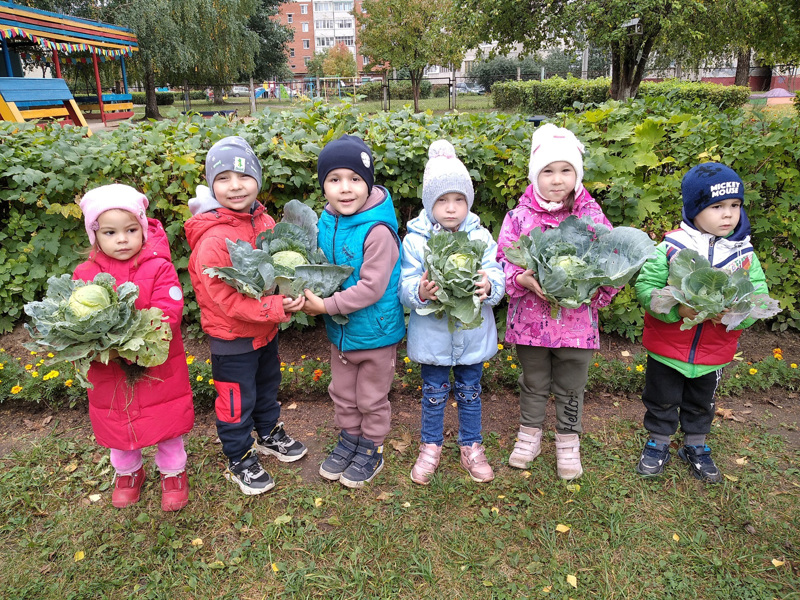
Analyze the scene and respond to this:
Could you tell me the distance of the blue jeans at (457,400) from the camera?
9.80 ft

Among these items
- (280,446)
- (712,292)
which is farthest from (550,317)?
(280,446)

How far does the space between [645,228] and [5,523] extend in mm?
4828

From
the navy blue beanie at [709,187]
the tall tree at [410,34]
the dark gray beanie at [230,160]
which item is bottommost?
the navy blue beanie at [709,187]

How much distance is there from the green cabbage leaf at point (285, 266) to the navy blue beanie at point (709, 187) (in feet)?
6.15

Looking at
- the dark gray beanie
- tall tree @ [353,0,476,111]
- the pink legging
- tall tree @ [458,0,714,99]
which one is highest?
tall tree @ [353,0,476,111]

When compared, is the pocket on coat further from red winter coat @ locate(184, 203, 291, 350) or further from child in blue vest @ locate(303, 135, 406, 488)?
child in blue vest @ locate(303, 135, 406, 488)

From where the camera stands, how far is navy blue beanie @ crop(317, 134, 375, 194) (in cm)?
268

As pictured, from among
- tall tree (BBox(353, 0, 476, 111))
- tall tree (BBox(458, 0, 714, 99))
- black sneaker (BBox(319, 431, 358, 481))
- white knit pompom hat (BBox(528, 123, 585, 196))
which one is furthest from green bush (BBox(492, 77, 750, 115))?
black sneaker (BBox(319, 431, 358, 481))

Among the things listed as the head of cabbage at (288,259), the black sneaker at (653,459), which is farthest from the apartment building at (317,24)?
the black sneaker at (653,459)

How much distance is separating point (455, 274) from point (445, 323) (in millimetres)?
448

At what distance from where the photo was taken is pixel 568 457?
3078mm

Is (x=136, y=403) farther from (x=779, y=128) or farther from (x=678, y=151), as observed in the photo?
(x=779, y=128)

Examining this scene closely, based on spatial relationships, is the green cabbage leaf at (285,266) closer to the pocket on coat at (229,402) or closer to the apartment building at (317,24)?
the pocket on coat at (229,402)

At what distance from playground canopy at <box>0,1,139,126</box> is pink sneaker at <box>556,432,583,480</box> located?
12654 millimetres
